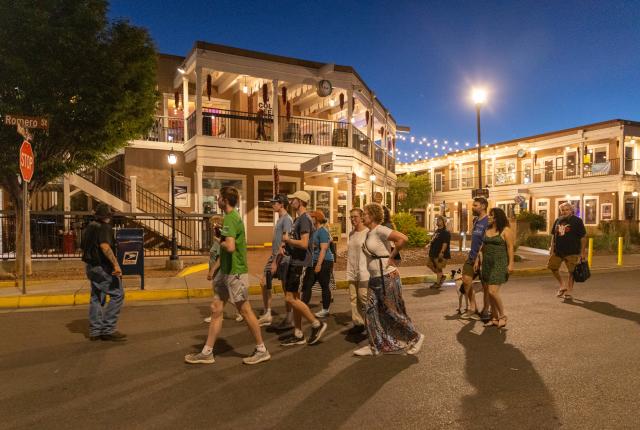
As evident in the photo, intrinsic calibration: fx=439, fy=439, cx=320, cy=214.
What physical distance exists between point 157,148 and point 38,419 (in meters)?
15.0

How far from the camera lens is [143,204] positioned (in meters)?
16.2

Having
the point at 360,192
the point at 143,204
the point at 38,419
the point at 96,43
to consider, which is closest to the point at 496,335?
the point at 38,419

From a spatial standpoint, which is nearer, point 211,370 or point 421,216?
point 211,370

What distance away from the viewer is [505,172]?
119ft

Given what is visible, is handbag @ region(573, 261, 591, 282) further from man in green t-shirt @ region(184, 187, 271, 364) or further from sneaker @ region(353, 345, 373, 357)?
man in green t-shirt @ region(184, 187, 271, 364)

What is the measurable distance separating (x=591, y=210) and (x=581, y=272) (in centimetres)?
2614

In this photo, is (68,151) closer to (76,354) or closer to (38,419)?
(76,354)

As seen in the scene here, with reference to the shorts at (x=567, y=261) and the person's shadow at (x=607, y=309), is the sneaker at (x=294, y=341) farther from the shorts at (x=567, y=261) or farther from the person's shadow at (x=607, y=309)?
the shorts at (x=567, y=261)

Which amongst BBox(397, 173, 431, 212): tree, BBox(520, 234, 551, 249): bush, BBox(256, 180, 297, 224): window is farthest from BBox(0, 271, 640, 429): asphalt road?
BBox(397, 173, 431, 212): tree

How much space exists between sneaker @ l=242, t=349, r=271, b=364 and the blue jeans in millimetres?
2010

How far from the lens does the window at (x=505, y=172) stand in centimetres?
3541

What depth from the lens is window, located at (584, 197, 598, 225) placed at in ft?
97.2

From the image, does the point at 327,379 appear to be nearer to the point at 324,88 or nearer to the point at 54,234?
the point at 54,234

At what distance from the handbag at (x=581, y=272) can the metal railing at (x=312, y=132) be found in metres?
11.7
